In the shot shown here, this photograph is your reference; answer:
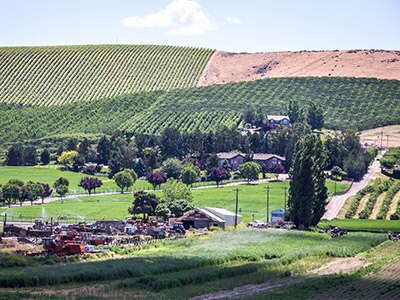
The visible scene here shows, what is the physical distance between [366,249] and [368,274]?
1904cm

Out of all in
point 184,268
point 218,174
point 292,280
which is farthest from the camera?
point 218,174

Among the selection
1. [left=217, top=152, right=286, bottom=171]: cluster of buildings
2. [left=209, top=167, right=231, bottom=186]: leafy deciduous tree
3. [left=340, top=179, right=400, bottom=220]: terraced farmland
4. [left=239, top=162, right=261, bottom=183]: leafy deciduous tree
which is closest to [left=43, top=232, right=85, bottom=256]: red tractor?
[left=340, top=179, right=400, bottom=220]: terraced farmland

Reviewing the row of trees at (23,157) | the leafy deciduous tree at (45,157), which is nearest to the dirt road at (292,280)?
the leafy deciduous tree at (45,157)

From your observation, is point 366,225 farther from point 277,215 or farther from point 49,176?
point 49,176

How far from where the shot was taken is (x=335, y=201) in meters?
133

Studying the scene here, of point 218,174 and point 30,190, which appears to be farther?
point 218,174

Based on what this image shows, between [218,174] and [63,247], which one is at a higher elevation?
[218,174]

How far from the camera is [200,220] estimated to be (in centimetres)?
10706

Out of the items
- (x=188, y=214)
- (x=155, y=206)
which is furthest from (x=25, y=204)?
(x=188, y=214)

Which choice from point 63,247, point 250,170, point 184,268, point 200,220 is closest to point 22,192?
point 200,220

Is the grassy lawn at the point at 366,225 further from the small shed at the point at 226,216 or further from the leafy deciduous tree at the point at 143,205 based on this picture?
the leafy deciduous tree at the point at 143,205

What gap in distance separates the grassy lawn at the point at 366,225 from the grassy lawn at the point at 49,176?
134 feet

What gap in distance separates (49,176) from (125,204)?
27.7 meters

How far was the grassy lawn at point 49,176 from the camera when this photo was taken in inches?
5763
